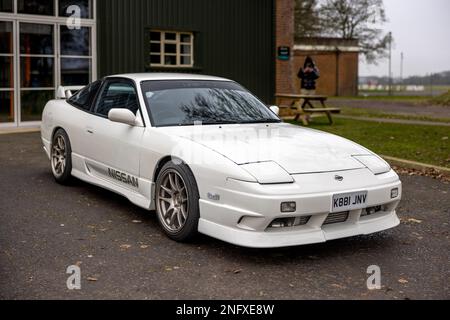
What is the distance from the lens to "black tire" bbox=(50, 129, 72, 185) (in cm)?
739

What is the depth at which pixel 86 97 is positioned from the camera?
7.38 metres

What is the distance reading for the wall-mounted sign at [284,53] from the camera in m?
18.2

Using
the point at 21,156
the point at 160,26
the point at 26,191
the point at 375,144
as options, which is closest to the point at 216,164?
the point at 26,191

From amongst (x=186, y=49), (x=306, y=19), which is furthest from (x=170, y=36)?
(x=306, y=19)

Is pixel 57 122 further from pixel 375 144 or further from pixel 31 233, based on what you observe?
pixel 375 144

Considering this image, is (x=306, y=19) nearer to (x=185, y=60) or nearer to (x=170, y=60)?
(x=185, y=60)

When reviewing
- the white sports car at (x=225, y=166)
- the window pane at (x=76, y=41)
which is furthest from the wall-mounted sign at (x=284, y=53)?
the white sports car at (x=225, y=166)

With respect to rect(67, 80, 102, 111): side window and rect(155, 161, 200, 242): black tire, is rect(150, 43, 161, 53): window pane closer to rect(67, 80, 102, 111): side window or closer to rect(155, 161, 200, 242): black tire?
rect(67, 80, 102, 111): side window

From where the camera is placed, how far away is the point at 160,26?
1594 centimetres

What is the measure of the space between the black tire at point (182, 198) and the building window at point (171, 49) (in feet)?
35.7

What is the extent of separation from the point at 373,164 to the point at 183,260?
1.80 m

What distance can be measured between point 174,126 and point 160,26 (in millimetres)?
10660

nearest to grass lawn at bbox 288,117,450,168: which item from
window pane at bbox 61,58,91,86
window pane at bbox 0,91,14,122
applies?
window pane at bbox 61,58,91,86

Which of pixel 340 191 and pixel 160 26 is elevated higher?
pixel 160 26
